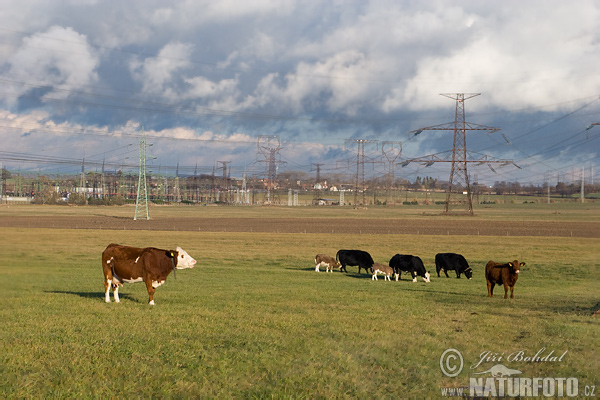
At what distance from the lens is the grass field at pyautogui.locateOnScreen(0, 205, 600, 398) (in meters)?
9.94

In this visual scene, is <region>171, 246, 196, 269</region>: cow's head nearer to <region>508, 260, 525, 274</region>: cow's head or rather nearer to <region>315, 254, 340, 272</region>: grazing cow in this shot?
<region>508, 260, 525, 274</region>: cow's head

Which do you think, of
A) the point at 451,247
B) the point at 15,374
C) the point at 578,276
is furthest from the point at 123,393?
the point at 451,247

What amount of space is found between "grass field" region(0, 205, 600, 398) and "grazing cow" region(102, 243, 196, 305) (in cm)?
82

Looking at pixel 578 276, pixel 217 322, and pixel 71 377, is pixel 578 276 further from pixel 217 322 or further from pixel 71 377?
pixel 71 377

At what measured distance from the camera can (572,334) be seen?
14133 mm

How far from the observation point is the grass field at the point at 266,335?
9938mm
